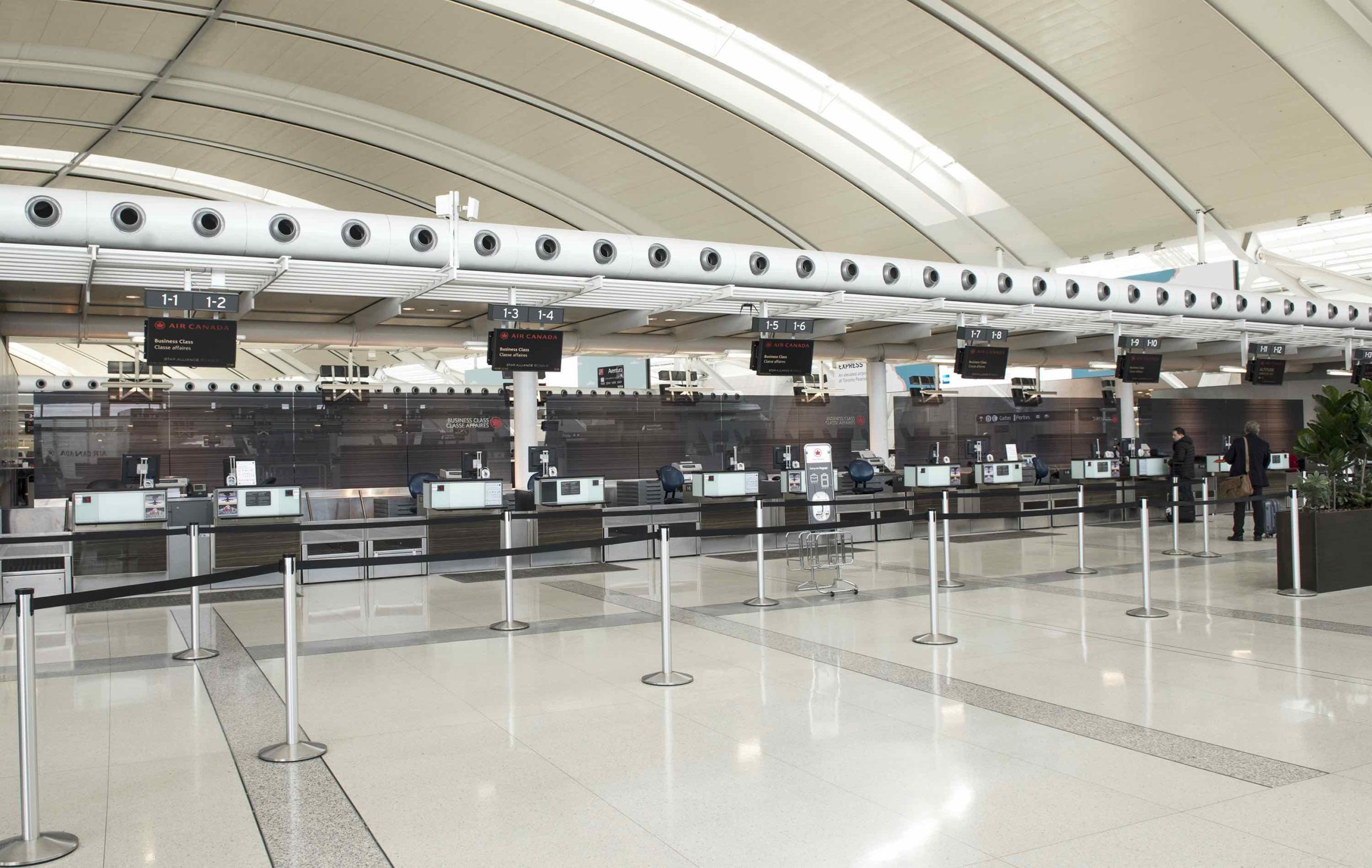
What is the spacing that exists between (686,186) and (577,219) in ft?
9.78

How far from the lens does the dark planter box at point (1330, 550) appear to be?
967 centimetres

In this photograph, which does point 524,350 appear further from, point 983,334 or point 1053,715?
point 1053,715

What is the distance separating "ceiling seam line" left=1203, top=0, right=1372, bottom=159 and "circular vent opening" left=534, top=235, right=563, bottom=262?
35.3ft

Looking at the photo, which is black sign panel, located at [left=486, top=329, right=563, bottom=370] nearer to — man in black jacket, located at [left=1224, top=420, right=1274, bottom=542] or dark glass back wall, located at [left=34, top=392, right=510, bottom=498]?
dark glass back wall, located at [left=34, top=392, right=510, bottom=498]

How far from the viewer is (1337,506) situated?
1023 cm

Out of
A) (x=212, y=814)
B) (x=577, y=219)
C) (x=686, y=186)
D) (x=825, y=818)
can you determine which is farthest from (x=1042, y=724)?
(x=577, y=219)

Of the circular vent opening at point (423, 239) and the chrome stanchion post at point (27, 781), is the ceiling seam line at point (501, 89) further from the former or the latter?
the chrome stanchion post at point (27, 781)

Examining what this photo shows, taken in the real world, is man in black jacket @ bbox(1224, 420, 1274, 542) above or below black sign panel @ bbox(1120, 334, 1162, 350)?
below

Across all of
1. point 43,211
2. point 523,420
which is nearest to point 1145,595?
point 43,211

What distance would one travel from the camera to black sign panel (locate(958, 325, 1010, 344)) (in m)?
14.3

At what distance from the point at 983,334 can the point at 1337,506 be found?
213 inches

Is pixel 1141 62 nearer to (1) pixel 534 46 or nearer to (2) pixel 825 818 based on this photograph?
(1) pixel 534 46

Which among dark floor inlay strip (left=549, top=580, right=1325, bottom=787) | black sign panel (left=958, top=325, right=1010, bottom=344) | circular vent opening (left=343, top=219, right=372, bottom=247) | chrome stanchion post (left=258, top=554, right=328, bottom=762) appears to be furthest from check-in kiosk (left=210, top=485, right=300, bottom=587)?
black sign panel (left=958, top=325, right=1010, bottom=344)

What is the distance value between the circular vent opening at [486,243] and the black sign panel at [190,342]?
266cm
